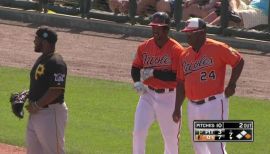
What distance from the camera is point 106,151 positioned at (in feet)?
38.4

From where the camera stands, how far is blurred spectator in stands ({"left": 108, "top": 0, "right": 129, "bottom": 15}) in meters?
22.2

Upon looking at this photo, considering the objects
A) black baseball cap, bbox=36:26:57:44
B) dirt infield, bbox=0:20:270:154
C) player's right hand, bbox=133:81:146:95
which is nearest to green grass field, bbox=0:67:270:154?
dirt infield, bbox=0:20:270:154

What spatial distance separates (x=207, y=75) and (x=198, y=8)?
11711mm

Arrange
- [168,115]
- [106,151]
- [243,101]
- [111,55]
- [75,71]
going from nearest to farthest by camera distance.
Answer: [168,115]
[106,151]
[243,101]
[75,71]
[111,55]

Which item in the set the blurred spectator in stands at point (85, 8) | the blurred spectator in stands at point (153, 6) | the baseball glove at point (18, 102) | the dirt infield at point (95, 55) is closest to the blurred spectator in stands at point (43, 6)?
the dirt infield at point (95, 55)

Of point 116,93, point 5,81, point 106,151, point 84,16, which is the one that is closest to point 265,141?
point 106,151

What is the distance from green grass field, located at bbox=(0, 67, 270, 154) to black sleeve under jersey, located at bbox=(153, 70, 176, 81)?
1.73m

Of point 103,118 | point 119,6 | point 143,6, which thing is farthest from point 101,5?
point 103,118

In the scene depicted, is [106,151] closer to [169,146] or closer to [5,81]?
[169,146]

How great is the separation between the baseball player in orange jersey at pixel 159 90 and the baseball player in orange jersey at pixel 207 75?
74 cm

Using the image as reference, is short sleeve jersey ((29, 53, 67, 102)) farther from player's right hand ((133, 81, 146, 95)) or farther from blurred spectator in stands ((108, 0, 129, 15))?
blurred spectator in stands ((108, 0, 129, 15))

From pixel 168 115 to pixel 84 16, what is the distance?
12604mm

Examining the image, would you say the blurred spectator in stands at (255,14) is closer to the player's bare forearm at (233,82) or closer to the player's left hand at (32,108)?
the player's bare forearm at (233,82)
